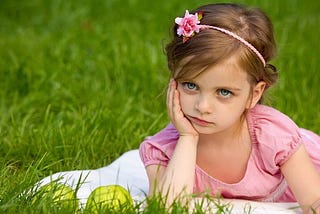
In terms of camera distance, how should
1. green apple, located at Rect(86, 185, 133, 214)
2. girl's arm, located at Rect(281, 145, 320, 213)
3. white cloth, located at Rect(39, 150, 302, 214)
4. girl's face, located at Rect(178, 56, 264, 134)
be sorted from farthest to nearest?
white cloth, located at Rect(39, 150, 302, 214) → girl's arm, located at Rect(281, 145, 320, 213) → girl's face, located at Rect(178, 56, 264, 134) → green apple, located at Rect(86, 185, 133, 214)

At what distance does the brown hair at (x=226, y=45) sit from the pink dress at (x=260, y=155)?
18 cm

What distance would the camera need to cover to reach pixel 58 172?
13.3ft

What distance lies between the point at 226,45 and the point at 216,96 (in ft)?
0.67

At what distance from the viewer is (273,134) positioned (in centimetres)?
349

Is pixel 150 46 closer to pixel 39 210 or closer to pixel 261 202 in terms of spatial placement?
pixel 261 202

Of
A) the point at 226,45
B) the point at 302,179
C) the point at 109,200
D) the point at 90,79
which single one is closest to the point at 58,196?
the point at 109,200

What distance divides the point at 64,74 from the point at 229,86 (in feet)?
8.05

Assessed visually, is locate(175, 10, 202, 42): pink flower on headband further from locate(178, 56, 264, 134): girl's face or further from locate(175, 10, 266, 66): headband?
locate(178, 56, 264, 134): girl's face

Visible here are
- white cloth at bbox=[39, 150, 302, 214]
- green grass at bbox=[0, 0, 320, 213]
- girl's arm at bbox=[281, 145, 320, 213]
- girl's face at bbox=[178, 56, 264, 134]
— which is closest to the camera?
girl's face at bbox=[178, 56, 264, 134]

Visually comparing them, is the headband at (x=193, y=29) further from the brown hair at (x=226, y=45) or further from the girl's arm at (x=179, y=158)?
the girl's arm at (x=179, y=158)

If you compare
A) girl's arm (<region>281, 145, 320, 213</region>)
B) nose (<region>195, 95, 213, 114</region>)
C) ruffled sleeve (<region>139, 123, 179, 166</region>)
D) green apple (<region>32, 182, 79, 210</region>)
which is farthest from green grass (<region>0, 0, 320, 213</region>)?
girl's arm (<region>281, 145, 320, 213</region>)

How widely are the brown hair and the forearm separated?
0.97 feet

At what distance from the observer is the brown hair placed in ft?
10.8

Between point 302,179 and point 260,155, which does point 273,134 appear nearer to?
point 260,155
